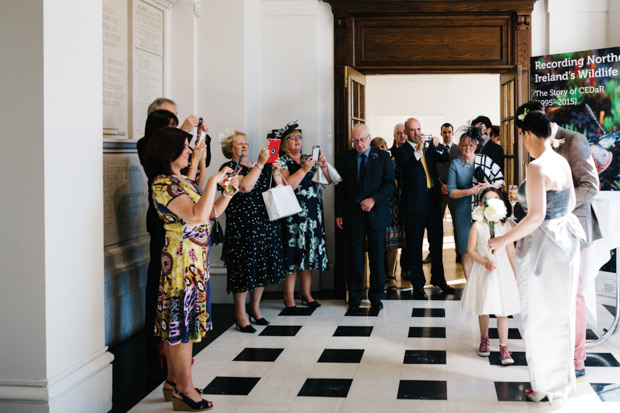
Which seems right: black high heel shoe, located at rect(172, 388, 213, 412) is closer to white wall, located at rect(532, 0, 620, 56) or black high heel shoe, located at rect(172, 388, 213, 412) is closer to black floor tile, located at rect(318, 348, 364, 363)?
black floor tile, located at rect(318, 348, 364, 363)

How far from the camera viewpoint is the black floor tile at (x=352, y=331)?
550 cm

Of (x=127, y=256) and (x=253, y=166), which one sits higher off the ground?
(x=253, y=166)

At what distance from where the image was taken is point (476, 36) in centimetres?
738

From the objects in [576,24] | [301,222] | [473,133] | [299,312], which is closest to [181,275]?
[301,222]

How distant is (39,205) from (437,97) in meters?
14.4

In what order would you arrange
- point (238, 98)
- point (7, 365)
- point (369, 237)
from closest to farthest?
1. point (7, 365)
2. point (369, 237)
3. point (238, 98)

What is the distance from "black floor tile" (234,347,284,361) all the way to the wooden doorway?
2233 mm

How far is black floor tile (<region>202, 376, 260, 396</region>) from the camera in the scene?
13.6ft

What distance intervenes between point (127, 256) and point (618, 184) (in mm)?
4551

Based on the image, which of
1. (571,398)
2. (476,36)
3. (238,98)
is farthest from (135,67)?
(571,398)

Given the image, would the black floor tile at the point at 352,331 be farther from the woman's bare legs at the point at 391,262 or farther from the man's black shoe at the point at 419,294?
the woman's bare legs at the point at 391,262

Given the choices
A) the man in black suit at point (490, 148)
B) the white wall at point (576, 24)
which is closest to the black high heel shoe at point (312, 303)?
the man in black suit at point (490, 148)

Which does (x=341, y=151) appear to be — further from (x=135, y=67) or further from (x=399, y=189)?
(x=135, y=67)

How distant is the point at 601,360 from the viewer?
4.66m
